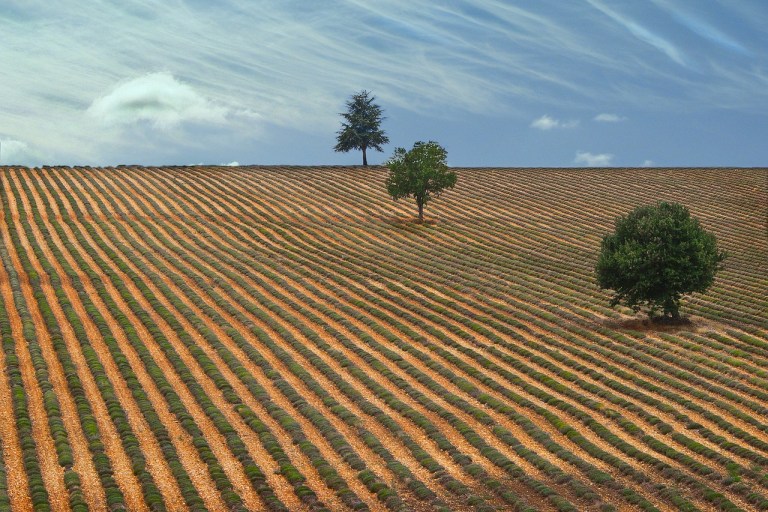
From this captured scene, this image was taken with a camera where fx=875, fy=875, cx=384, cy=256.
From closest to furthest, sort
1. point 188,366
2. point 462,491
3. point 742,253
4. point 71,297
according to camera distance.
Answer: point 462,491
point 188,366
point 71,297
point 742,253

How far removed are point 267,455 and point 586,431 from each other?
1016cm

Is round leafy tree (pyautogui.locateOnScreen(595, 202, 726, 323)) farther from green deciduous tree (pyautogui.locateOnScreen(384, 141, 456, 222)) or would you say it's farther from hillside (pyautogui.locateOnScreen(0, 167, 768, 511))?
green deciduous tree (pyautogui.locateOnScreen(384, 141, 456, 222))

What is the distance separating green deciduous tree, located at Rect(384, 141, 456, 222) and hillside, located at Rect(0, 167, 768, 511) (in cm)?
481

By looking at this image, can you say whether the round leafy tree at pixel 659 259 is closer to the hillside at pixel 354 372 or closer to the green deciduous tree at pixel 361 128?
the hillside at pixel 354 372

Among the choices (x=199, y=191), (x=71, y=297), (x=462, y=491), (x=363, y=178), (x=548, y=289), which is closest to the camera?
(x=462, y=491)

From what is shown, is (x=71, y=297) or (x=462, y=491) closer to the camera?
(x=462, y=491)

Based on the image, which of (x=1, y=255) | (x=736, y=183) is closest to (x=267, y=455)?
(x=1, y=255)

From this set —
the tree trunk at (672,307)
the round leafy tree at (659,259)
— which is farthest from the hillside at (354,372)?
the round leafy tree at (659,259)

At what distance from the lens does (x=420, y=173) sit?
67188 mm

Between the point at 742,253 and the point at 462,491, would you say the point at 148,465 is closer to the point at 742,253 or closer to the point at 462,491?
the point at 462,491

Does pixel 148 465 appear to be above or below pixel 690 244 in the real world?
below

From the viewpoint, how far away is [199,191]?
74812 millimetres

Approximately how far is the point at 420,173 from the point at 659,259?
101ft

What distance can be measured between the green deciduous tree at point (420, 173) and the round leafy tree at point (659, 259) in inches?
1099
